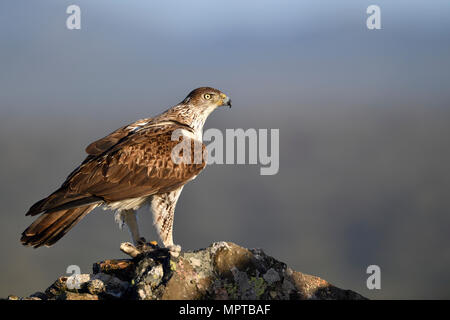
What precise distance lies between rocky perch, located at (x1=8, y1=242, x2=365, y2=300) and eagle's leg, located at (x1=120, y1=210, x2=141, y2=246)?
1.32m

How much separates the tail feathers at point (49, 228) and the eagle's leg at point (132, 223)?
134cm

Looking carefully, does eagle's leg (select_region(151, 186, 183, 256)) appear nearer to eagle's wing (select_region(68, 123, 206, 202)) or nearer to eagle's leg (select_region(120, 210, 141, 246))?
eagle's wing (select_region(68, 123, 206, 202))

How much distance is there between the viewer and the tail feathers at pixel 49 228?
8.29m

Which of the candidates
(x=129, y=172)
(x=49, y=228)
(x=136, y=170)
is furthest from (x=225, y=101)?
(x=49, y=228)

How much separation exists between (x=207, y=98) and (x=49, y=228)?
412cm

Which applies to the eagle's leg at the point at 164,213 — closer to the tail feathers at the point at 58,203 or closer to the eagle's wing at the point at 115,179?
the eagle's wing at the point at 115,179

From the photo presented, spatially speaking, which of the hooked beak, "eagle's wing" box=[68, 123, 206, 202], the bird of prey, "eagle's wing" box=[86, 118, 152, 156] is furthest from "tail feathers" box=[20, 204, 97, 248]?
the hooked beak

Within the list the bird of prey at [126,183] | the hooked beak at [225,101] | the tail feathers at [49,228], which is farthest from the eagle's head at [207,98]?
the tail feathers at [49,228]

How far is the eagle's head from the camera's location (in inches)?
436

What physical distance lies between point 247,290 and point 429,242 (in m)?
106

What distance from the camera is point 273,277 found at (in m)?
7.80

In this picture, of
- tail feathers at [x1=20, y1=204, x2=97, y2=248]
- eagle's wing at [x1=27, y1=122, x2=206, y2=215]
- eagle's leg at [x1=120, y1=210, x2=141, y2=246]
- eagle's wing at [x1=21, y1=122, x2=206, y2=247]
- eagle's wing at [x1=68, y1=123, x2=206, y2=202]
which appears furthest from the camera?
eagle's leg at [x1=120, y1=210, x2=141, y2=246]
